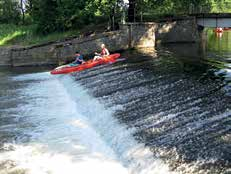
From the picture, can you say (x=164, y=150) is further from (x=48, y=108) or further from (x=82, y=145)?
(x=48, y=108)

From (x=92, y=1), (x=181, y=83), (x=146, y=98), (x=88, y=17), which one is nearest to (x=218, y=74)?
(x=181, y=83)

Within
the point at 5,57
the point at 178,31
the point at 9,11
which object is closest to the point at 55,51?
the point at 5,57

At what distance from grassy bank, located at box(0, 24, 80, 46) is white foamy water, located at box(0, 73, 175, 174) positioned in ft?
51.1

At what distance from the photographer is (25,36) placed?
36.7m

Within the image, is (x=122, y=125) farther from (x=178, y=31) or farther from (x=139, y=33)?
(x=178, y=31)

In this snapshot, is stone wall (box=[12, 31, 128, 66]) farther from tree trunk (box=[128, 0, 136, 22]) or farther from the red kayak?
tree trunk (box=[128, 0, 136, 22])

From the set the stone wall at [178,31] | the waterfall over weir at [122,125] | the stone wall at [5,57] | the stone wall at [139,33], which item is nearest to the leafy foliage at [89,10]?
the stone wall at [178,31]

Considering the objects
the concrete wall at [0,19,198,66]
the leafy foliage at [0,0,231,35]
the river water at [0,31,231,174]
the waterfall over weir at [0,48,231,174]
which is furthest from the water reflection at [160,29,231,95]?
the leafy foliage at [0,0,231,35]

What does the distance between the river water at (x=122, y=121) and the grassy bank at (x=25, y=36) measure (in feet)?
35.8

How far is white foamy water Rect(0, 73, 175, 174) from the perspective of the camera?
1151cm

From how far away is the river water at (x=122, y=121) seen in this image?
1122cm

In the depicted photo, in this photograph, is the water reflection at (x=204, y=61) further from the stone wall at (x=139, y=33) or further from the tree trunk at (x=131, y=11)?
the tree trunk at (x=131, y=11)

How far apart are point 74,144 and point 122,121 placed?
186 centimetres

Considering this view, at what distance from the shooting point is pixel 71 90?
21625mm
